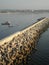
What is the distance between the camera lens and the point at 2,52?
2944cm

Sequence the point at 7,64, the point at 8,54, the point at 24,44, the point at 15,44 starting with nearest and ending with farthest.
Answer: the point at 7,64, the point at 8,54, the point at 15,44, the point at 24,44

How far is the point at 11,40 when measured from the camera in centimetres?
3569

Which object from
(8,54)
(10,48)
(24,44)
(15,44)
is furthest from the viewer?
(24,44)

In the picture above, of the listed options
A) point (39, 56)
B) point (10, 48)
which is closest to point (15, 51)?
point (10, 48)

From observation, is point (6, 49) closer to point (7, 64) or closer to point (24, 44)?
point (7, 64)

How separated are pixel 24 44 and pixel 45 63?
9910 mm

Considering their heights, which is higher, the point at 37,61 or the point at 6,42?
the point at 6,42

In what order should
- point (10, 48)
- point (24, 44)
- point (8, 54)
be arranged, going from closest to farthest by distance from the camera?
1. point (8, 54)
2. point (10, 48)
3. point (24, 44)

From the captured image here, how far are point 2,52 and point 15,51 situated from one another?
4.17 m

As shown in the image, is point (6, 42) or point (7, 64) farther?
point (6, 42)

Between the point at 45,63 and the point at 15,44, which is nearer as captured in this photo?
the point at 45,63

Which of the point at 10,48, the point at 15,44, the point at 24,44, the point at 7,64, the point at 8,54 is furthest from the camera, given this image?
the point at 24,44

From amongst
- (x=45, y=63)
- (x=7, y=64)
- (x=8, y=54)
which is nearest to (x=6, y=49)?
(x=8, y=54)

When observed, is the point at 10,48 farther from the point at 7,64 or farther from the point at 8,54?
the point at 7,64
